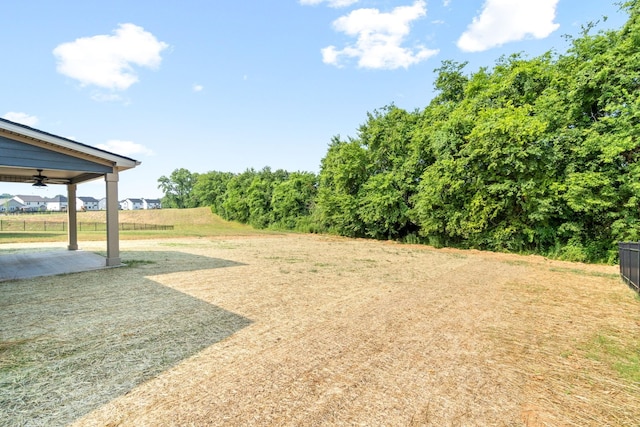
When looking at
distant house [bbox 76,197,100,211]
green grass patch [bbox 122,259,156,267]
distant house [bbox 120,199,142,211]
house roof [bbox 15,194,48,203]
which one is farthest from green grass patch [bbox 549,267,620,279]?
house roof [bbox 15,194,48,203]

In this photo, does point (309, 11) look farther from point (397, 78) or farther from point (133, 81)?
point (133, 81)

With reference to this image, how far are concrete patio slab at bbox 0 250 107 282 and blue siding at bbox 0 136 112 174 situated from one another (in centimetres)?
282

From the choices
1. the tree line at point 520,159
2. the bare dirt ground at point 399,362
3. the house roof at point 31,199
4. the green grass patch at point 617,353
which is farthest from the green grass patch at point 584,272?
the house roof at point 31,199

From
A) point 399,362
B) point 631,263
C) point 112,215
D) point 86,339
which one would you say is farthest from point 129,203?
point 631,263

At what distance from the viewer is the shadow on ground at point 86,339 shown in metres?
2.51

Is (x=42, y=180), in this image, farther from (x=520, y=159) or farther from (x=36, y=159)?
(x=520, y=159)

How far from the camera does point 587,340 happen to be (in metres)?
4.00

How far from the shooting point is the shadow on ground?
8.23 feet

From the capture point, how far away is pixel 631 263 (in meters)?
6.82

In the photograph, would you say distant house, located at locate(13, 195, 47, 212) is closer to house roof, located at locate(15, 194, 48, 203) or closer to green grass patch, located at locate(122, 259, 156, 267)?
house roof, located at locate(15, 194, 48, 203)

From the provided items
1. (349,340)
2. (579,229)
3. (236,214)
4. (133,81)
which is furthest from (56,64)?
(236,214)

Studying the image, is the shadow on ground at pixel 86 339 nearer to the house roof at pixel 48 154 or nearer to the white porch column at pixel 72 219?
the house roof at pixel 48 154

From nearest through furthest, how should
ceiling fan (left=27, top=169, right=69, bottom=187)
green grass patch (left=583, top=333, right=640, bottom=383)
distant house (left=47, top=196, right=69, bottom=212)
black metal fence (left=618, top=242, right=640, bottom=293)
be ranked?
green grass patch (left=583, top=333, right=640, bottom=383) → black metal fence (left=618, top=242, right=640, bottom=293) → ceiling fan (left=27, top=169, right=69, bottom=187) → distant house (left=47, top=196, right=69, bottom=212)

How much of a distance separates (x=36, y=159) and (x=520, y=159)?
1660 cm
